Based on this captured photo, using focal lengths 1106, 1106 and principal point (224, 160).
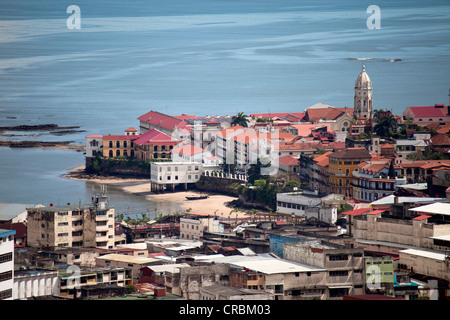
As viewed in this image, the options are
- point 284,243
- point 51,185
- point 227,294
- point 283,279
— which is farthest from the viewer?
point 51,185

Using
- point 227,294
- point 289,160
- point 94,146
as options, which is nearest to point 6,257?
point 227,294

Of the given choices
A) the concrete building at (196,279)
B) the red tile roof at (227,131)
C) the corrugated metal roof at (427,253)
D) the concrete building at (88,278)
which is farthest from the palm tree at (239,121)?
the concrete building at (196,279)

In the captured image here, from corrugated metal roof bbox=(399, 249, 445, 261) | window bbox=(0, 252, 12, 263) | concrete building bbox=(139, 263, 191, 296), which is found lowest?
concrete building bbox=(139, 263, 191, 296)

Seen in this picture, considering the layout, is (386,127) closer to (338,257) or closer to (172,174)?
(172,174)

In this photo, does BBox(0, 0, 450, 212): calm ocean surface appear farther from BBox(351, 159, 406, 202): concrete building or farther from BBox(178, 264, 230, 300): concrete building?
BBox(178, 264, 230, 300): concrete building

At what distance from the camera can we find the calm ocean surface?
6844 cm

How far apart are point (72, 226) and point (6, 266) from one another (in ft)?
24.4

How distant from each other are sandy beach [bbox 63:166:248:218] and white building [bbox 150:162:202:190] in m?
0.47

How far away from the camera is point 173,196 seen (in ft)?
130

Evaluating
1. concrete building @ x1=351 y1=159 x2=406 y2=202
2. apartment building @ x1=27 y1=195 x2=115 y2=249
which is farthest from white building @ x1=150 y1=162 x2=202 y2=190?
apartment building @ x1=27 y1=195 x2=115 y2=249

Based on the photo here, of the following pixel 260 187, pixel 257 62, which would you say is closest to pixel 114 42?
pixel 257 62

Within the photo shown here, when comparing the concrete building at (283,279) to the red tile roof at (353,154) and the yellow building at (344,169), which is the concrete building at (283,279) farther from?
the red tile roof at (353,154)

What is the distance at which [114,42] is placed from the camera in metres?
134

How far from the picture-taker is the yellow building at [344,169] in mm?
34594
